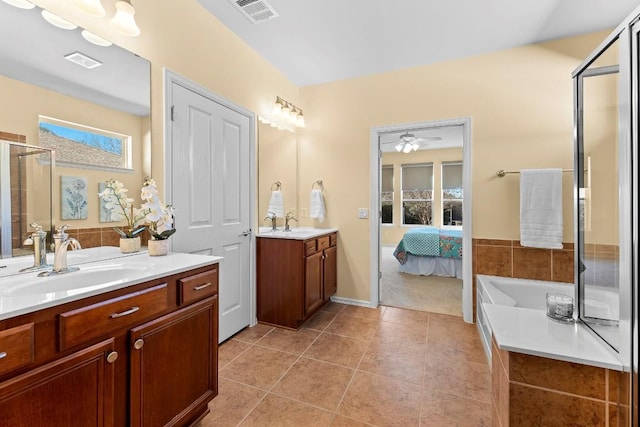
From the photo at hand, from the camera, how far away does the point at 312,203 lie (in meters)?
3.39

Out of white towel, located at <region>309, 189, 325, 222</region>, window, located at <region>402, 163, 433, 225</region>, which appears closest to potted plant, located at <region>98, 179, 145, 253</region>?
white towel, located at <region>309, 189, 325, 222</region>

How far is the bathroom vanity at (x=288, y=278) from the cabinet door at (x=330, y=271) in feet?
0.56

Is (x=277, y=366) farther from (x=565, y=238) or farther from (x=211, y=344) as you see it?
(x=565, y=238)

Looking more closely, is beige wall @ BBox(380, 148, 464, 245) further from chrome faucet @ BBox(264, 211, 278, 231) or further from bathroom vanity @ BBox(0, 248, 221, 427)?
bathroom vanity @ BBox(0, 248, 221, 427)

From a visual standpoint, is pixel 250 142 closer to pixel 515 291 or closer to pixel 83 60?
pixel 83 60

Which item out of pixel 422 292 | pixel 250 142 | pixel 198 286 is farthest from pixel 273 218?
pixel 422 292

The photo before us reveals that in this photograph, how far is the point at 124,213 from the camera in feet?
5.62

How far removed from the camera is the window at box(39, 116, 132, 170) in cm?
140

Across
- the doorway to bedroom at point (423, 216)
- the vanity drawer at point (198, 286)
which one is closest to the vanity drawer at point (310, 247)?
the doorway to bedroom at point (423, 216)

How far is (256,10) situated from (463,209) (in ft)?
8.52

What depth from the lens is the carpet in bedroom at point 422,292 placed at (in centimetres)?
324

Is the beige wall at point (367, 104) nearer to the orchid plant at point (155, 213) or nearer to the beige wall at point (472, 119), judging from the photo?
the beige wall at point (472, 119)

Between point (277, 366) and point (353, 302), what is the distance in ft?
4.80

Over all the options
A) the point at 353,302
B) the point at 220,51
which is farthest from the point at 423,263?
the point at 220,51
